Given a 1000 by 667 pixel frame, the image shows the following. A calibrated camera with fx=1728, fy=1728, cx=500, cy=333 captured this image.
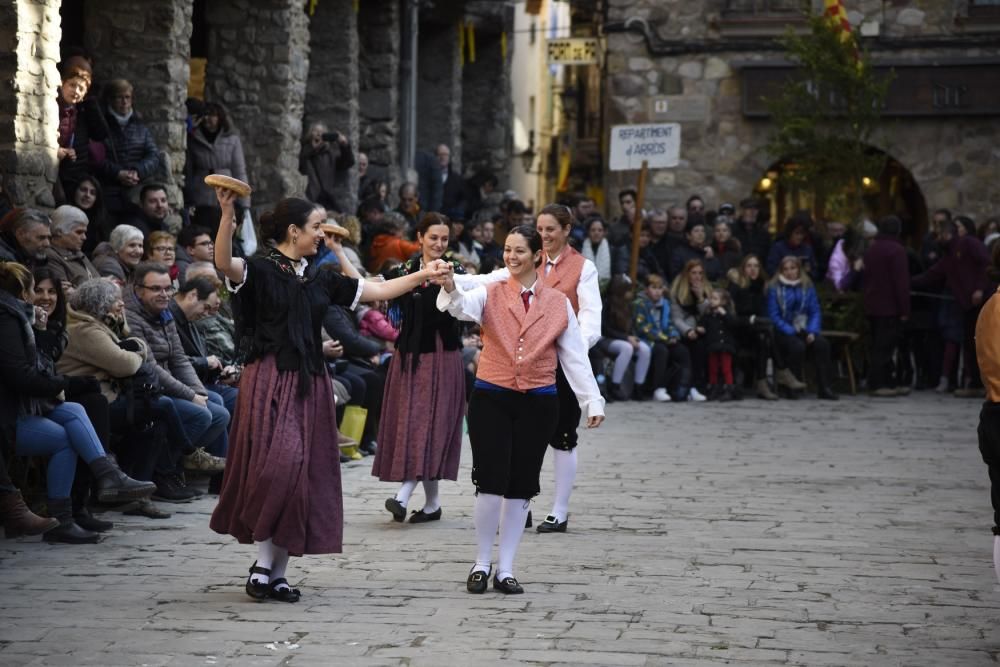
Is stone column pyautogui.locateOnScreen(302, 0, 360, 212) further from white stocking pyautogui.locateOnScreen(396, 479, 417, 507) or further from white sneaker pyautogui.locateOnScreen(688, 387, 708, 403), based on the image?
white stocking pyautogui.locateOnScreen(396, 479, 417, 507)

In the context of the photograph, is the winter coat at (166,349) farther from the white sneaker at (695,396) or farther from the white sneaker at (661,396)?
the white sneaker at (695,396)

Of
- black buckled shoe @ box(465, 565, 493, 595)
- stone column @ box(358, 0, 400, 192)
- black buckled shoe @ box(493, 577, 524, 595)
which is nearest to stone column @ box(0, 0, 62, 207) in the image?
black buckled shoe @ box(465, 565, 493, 595)

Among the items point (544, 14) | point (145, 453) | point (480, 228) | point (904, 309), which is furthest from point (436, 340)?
point (544, 14)

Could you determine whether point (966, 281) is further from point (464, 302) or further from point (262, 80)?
point (464, 302)

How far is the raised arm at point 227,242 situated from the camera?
6785 millimetres

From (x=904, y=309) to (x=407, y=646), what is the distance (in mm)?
12617

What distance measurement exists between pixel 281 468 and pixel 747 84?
18.3m

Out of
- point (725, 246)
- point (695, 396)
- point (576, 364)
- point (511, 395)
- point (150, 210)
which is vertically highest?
point (150, 210)

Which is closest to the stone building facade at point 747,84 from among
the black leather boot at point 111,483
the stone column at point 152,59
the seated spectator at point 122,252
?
the stone column at point 152,59

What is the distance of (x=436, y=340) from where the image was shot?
376 inches

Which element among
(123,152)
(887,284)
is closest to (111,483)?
(123,152)

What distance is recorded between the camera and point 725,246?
61.9ft

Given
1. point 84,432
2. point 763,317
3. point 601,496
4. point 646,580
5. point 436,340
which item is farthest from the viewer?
point 763,317

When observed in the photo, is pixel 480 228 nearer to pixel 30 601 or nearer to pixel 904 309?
pixel 904 309
